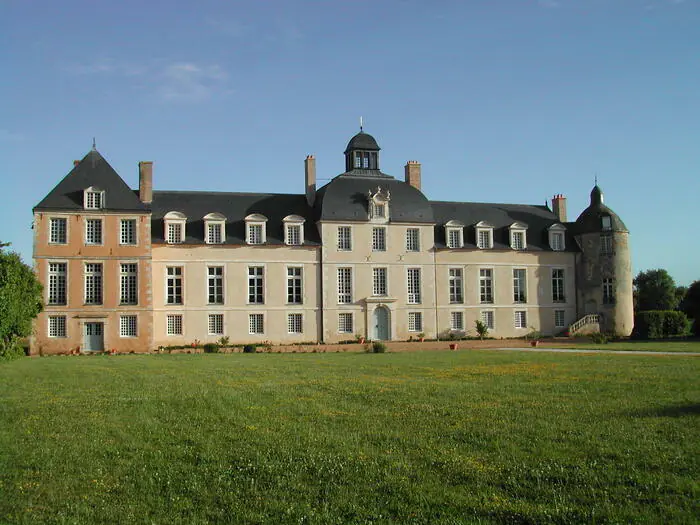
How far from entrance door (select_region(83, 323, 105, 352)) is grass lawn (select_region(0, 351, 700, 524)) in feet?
80.3

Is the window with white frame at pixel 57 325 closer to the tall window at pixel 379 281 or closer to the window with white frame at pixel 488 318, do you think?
the tall window at pixel 379 281

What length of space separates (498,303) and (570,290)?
18.0 feet

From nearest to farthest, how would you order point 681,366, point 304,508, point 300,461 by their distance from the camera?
1. point 304,508
2. point 300,461
3. point 681,366

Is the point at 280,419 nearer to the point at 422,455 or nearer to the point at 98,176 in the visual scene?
the point at 422,455

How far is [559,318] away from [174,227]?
25670 millimetres

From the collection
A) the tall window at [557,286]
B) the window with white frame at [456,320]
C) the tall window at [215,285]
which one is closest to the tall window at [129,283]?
the tall window at [215,285]

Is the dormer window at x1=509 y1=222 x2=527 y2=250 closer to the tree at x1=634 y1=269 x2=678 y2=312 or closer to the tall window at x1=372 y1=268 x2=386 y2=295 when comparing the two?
the tall window at x1=372 y1=268 x2=386 y2=295

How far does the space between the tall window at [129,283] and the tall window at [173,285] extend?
222 centimetres

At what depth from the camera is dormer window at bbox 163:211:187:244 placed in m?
43.3

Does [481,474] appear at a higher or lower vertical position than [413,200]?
lower

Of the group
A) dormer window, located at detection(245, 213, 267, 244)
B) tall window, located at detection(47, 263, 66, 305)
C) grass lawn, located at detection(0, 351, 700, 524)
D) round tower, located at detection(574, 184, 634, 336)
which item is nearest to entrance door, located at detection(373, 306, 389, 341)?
dormer window, located at detection(245, 213, 267, 244)

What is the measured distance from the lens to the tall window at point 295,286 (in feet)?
150

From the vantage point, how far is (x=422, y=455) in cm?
934

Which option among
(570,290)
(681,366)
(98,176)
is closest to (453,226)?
(570,290)
